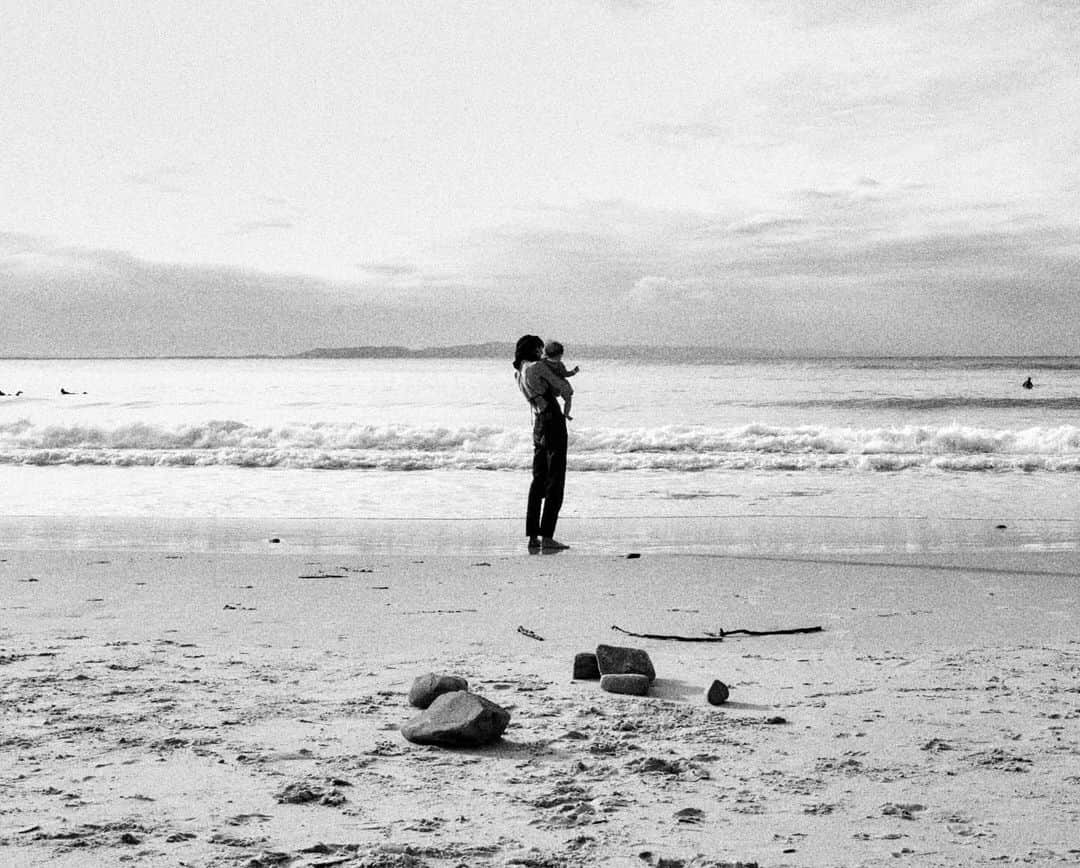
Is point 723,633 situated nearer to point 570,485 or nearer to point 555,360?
point 555,360

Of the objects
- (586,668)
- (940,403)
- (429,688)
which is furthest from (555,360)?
(940,403)

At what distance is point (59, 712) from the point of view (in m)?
4.34

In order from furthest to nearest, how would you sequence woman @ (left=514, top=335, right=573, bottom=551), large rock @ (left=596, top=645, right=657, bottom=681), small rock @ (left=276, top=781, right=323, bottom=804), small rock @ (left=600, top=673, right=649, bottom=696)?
woman @ (left=514, top=335, right=573, bottom=551) < large rock @ (left=596, top=645, right=657, bottom=681) < small rock @ (left=600, top=673, right=649, bottom=696) < small rock @ (left=276, top=781, right=323, bottom=804)

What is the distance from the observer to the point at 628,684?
15.6 ft

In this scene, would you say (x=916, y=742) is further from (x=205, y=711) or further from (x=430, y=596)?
(x=430, y=596)

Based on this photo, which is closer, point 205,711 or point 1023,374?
point 205,711

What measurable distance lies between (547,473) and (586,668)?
16.7 feet

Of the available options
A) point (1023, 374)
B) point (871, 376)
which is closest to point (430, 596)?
point (871, 376)

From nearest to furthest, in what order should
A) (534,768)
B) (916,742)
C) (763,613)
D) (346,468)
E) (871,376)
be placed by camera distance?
(534,768) → (916,742) → (763,613) → (346,468) → (871,376)

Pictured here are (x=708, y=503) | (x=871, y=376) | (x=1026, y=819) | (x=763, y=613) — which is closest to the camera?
(x=1026, y=819)

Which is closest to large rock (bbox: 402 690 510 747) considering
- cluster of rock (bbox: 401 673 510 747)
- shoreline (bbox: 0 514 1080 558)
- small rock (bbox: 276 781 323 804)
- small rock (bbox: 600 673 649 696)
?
cluster of rock (bbox: 401 673 510 747)

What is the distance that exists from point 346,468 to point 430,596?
10939 mm

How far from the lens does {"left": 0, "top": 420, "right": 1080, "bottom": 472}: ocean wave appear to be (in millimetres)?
18234

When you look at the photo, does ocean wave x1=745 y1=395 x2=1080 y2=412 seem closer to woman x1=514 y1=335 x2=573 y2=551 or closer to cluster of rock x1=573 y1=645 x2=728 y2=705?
woman x1=514 y1=335 x2=573 y2=551
